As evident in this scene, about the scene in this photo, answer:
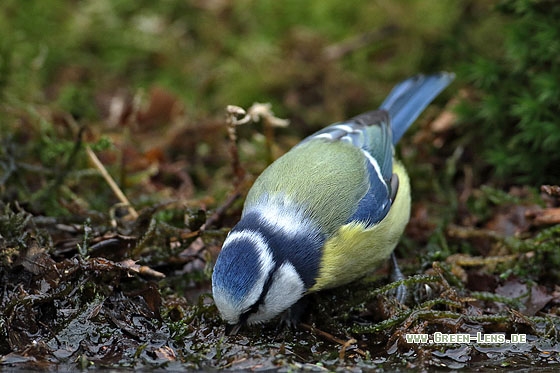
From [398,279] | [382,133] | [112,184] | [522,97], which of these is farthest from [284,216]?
[522,97]

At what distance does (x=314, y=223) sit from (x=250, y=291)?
50 centimetres

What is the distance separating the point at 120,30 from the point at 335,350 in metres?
3.69

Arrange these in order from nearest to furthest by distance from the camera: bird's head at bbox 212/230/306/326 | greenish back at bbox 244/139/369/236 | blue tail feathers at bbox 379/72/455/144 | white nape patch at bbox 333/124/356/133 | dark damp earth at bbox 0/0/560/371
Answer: bird's head at bbox 212/230/306/326, dark damp earth at bbox 0/0/560/371, greenish back at bbox 244/139/369/236, white nape patch at bbox 333/124/356/133, blue tail feathers at bbox 379/72/455/144

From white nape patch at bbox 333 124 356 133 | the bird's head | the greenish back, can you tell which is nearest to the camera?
the bird's head

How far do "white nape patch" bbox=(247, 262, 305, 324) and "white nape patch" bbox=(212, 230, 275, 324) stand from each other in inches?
2.7

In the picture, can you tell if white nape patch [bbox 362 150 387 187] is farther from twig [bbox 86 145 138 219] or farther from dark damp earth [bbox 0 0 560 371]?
twig [bbox 86 145 138 219]

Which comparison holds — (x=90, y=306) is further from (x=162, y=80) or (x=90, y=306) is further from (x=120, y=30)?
(x=120, y=30)

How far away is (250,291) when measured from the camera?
8.57ft

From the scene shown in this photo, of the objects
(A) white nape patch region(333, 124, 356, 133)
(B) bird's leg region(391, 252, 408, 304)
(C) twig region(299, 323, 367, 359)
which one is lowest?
(C) twig region(299, 323, 367, 359)

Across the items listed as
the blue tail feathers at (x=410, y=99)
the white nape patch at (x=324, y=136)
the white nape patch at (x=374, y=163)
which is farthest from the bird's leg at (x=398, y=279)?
the blue tail feathers at (x=410, y=99)

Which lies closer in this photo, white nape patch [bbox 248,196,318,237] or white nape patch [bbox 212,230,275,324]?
white nape patch [bbox 212,230,275,324]

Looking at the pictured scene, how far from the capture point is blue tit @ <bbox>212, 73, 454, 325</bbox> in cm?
266

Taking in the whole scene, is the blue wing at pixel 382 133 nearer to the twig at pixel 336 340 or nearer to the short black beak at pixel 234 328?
the twig at pixel 336 340

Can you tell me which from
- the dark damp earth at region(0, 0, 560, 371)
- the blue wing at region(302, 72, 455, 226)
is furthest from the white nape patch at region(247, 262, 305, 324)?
the blue wing at region(302, 72, 455, 226)
